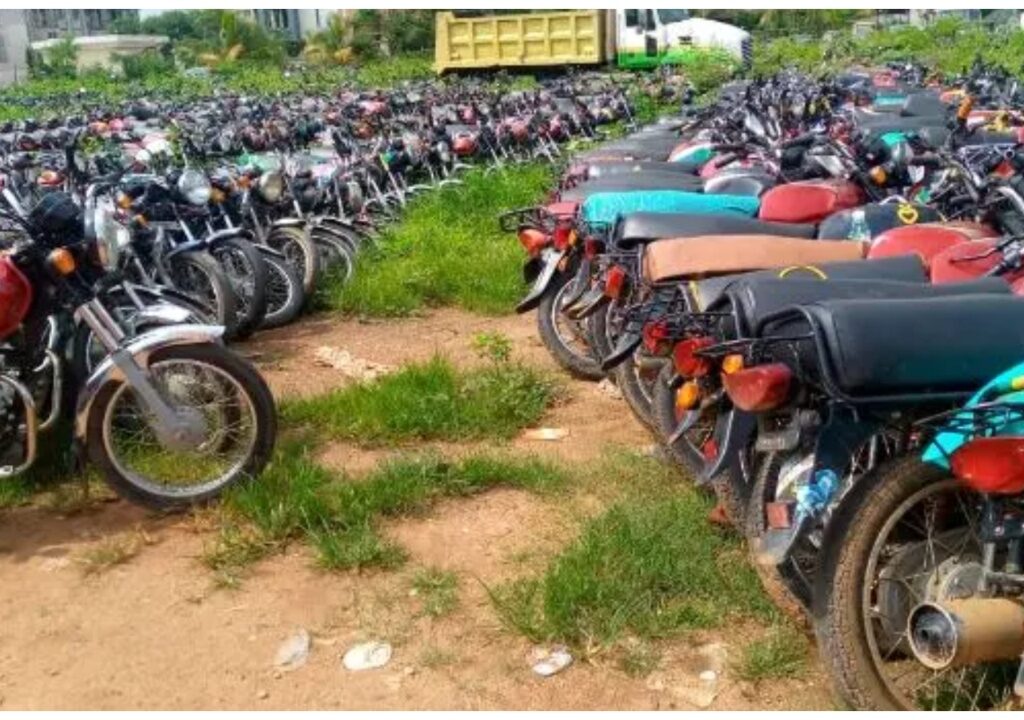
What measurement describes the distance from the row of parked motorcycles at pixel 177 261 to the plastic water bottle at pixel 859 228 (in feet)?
7.64

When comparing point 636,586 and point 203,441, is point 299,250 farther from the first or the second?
point 636,586

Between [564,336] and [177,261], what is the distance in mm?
2153

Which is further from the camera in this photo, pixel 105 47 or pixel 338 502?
pixel 105 47

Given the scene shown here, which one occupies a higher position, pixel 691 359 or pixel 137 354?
pixel 691 359

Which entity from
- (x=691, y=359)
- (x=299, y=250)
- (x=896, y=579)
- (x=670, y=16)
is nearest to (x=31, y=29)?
(x=670, y=16)

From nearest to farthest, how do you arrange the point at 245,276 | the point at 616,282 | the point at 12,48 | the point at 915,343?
1. the point at 915,343
2. the point at 616,282
3. the point at 245,276
4. the point at 12,48

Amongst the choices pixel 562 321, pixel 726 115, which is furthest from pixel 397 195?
pixel 562 321

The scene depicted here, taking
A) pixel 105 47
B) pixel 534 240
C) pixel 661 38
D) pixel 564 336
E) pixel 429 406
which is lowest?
pixel 429 406

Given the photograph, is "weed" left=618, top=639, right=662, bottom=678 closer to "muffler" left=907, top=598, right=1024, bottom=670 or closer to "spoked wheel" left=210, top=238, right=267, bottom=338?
"muffler" left=907, top=598, right=1024, bottom=670

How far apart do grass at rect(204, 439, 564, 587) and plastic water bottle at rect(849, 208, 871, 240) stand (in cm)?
150

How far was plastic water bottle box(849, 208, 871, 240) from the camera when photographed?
424cm

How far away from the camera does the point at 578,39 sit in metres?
22.1

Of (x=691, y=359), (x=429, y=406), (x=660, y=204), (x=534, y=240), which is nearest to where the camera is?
(x=691, y=359)

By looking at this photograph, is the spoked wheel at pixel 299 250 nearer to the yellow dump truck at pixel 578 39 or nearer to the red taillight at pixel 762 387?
the red taillight at pixel 762 387
